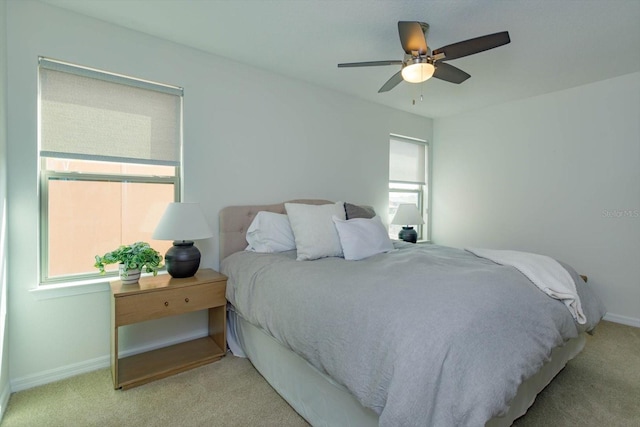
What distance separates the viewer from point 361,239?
237cm

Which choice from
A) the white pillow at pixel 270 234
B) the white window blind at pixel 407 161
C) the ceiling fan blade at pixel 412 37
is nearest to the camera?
the ceiling fan blade at pixel 412 37

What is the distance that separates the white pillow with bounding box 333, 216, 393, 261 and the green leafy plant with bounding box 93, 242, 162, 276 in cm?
139

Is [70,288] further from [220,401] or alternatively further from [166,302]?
[220,401]

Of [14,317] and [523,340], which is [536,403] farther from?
[14,317]

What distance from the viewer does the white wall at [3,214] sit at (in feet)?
5.75

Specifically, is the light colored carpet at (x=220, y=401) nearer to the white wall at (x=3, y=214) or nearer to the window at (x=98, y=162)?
the white wall at (x=3, y=214)

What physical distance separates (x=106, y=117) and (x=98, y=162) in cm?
34

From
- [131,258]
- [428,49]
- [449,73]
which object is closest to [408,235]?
[449,73]

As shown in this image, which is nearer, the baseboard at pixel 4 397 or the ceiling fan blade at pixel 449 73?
the baseboard at pixel 4 397

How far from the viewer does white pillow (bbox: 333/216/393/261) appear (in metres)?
2.30

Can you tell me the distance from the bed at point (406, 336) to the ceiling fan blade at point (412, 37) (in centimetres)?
139

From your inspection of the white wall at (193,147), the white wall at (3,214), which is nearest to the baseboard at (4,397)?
the white wall at (3,214)

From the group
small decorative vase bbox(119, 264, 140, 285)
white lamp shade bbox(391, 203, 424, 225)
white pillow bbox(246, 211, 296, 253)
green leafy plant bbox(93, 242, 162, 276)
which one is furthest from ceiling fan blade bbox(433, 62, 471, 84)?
small decorative vase bbox(119, 264, 140, 285)

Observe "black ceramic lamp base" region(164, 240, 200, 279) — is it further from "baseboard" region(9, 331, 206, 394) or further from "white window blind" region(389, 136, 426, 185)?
"white window blind" region(389, 136, 426, 185)
